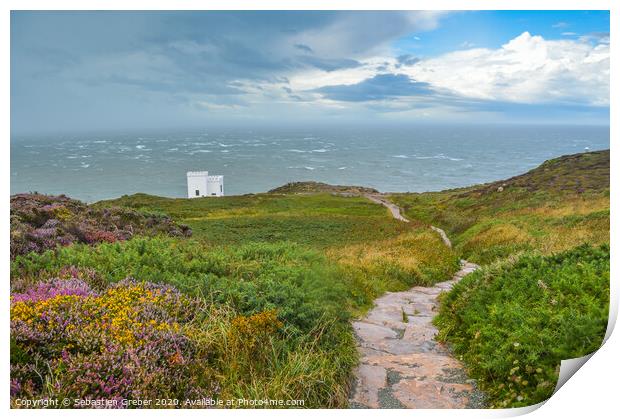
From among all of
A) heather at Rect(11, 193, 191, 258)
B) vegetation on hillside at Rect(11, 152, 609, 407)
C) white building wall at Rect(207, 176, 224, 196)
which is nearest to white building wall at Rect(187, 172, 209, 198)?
white building wall at Rect(207, 176, 224, 196)

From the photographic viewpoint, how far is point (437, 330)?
659cm

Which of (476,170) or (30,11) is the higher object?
(30,11)

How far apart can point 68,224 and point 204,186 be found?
2466 centimetres

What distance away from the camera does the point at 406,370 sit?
5.12m

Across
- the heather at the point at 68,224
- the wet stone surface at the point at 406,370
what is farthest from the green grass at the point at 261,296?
the heather at the point at 68,224

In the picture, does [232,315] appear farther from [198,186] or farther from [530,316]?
[198,186]

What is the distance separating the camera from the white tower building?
30650 millimetres

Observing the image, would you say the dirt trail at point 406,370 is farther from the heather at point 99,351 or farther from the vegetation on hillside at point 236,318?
the heather at point 99,351

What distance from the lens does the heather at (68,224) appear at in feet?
23.8

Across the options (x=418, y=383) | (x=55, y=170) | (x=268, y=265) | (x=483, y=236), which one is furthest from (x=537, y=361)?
(x=483, y=236)

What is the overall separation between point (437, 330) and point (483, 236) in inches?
479

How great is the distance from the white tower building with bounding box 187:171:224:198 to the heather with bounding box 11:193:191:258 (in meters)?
18.2

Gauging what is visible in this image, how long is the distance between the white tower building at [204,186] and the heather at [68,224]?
59.7 feet
